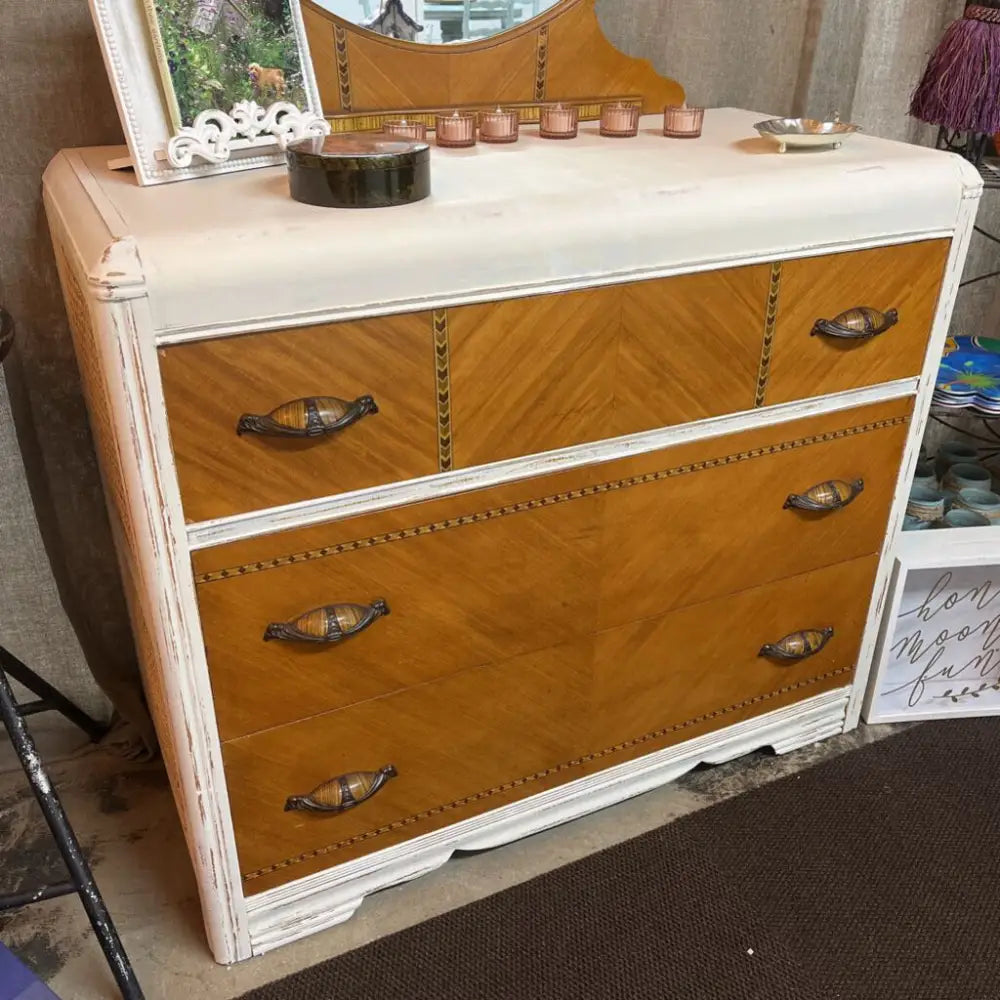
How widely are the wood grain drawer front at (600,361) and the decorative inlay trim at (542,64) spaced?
20.2 inches

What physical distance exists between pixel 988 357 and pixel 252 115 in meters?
1.38

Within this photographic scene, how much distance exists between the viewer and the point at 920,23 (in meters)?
1.82

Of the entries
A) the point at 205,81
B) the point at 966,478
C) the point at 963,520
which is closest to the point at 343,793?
the point at 205,81

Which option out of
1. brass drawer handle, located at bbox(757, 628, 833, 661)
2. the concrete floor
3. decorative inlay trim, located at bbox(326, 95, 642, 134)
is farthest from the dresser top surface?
the concrete floor

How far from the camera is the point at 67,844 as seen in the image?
119 centimetres

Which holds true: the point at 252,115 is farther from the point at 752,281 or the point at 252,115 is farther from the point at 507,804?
the point at 507,804

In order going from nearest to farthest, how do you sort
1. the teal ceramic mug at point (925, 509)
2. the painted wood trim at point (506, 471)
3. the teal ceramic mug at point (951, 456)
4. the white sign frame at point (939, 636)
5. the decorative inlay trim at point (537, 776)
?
1. the painted wood trim at point (506, 471)
2. the decorative inlay trim at point (537, 776)
3. the white sign frame at point (939, 636)
4. the teal ceramic mug at point (925, 509)
5. the teal ceramic mug at point (951, 456)

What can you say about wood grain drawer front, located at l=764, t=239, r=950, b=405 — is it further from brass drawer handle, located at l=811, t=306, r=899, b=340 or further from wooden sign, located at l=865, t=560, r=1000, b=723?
wooden sign, located at l=865, t=560, r=1000, b=723

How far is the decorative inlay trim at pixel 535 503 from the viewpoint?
1077 mm

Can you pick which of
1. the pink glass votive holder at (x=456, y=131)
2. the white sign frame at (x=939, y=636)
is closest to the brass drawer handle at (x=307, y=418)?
the pink glass votive holder at (x=456, y=131)

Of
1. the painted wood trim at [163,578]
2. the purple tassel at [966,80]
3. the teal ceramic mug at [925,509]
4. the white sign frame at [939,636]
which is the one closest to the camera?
the painted wood trim at [163,578]

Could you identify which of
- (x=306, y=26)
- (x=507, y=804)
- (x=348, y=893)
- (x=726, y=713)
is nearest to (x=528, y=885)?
(x=507, y=804)

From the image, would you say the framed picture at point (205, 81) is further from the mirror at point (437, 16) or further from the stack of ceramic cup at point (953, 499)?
the stack of ceramic cup at point (953, 499)

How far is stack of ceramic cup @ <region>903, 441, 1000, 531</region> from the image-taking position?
5.90 feet
